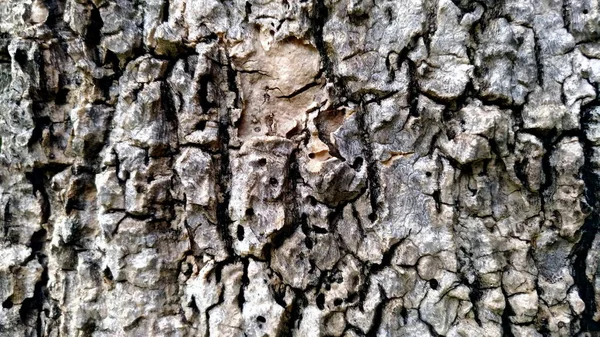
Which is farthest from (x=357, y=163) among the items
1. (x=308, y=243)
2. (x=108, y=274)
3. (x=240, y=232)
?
(x=108, y=274)

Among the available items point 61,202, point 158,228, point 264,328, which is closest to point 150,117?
point 158,228

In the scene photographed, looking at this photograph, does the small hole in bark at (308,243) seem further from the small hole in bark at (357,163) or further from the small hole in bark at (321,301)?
the small hole in bark at (357,163)

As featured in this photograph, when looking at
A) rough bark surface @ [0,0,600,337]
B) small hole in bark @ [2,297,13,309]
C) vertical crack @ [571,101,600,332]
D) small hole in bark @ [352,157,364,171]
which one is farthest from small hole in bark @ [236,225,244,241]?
vertical crack @ [571,101,600,332]

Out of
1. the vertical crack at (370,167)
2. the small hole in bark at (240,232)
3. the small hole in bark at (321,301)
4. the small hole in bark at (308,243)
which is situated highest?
the vertical crack at (370,167)

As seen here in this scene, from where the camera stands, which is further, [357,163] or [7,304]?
[7,304]

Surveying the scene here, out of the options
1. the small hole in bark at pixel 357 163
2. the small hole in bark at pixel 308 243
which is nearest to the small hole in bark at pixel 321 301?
the small hole in bark at pixel 308 243

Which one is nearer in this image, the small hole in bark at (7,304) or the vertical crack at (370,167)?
the vertical crack at (370,167)

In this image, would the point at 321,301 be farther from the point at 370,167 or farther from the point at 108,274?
the point at 108,274

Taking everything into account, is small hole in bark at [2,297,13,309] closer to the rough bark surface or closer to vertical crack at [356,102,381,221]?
the rough bark surface

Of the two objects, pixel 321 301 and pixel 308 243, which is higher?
pixel 308 243
